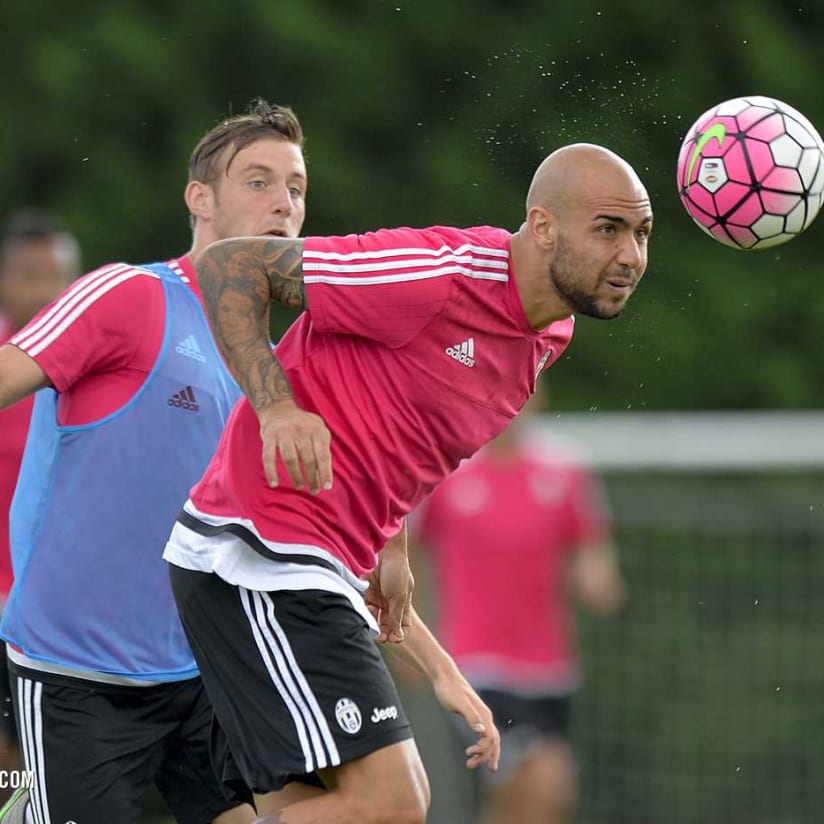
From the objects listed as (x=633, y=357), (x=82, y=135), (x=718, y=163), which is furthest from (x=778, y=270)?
(x=718, y=163)

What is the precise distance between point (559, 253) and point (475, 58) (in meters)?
8.99

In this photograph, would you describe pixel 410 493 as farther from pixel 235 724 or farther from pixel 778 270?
pixel 778 270

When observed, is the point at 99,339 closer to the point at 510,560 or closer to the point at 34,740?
the point at 34,740

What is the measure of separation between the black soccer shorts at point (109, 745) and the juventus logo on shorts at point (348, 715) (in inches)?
30.2

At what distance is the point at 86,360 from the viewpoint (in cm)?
495

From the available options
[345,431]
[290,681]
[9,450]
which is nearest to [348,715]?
[290,681]

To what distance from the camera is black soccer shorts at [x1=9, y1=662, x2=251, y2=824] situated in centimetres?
503

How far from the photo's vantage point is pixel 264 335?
4.52 meters

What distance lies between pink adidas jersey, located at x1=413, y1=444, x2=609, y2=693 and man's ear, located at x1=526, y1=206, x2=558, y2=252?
449 cm

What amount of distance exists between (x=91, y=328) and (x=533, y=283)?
118 cm

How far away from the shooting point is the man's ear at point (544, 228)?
4738 millimetres

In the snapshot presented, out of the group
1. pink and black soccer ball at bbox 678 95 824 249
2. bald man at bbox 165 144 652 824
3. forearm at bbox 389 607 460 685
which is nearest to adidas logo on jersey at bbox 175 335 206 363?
bald man at bbox 165 144 652 824

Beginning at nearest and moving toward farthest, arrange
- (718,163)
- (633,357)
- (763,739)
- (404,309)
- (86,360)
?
(404,309) < (86,360) < (718,163) < (763,739) < (633,357)

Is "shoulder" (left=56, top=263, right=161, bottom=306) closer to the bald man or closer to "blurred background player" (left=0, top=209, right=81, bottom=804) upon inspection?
the bald man
